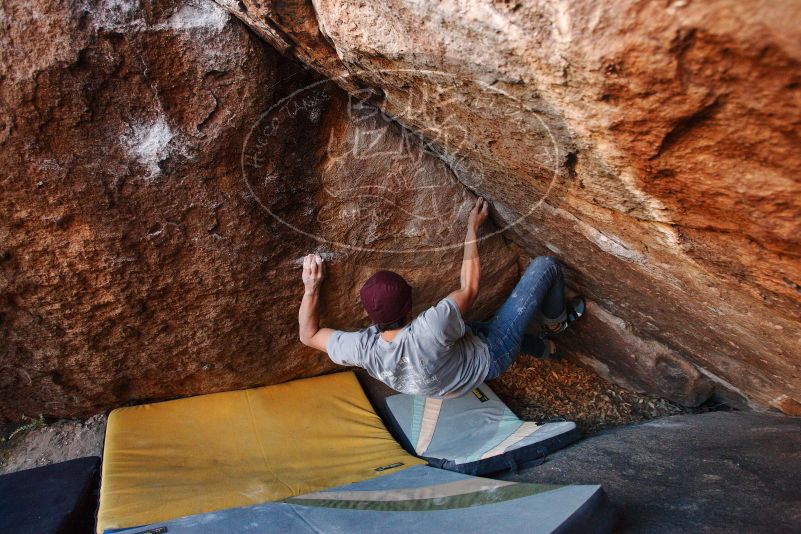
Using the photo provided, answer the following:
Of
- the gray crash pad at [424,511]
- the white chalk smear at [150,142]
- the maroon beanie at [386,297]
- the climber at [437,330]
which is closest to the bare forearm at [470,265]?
the climber at [437,330]

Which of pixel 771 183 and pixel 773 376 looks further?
pixel 773 376

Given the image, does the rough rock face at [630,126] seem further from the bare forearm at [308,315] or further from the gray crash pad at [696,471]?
the bare forearm at [308,315]

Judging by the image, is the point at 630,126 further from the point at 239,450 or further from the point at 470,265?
the point at 239,450

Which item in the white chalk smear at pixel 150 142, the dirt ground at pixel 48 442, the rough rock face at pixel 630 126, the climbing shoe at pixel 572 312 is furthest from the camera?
the climbing shoe at pixel 572 312

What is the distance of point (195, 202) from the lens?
2088mm

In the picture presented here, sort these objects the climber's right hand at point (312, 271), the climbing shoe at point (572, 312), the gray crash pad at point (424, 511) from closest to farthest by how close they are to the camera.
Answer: the gray crash pad at point (424, 511)
the climber's right hand at point (312, 271)
the climbing shoe at point (572, 312)

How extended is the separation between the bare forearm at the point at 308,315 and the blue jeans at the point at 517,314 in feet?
2.61

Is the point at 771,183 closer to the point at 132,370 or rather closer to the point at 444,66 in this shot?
the point at 444,66

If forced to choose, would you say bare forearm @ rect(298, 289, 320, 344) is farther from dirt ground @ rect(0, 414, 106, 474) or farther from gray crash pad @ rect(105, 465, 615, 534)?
dirt ground @ rect(0, 414, 106, 474)

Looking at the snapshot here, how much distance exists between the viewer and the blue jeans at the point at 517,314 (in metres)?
2.59

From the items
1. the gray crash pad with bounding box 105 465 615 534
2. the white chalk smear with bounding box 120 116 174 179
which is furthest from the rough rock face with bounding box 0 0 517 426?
the gray crash pad with bounding box 105 465 615 534

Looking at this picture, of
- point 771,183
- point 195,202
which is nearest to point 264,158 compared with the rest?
point 195,202

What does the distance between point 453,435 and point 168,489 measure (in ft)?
4.45

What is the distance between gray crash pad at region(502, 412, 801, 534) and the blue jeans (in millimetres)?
535
